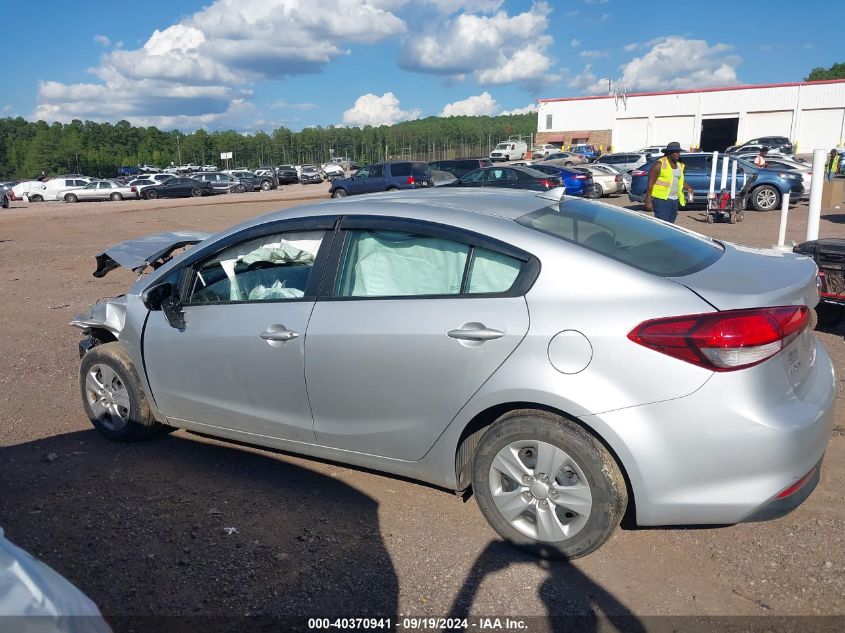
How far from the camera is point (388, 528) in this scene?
3.56m

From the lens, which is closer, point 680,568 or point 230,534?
point 680,568

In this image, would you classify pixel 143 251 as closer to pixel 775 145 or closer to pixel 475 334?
pixel 475 334

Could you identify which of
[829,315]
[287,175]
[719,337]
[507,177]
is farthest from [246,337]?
[287,175]

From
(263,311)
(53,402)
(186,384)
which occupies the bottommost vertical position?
(53,402)

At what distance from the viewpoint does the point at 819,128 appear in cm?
5556

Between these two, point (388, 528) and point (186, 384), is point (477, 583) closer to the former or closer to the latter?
point (388, 528)

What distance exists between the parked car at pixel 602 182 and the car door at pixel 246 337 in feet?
73.5

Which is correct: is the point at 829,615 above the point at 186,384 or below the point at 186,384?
below

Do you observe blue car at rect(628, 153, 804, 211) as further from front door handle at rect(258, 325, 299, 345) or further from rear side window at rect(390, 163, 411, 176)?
front door handle at rect(258, 325, 299, 345)

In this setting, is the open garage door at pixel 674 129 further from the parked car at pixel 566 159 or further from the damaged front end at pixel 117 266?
the damaged front end at pixel 117 266

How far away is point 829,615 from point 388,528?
1.98 meters

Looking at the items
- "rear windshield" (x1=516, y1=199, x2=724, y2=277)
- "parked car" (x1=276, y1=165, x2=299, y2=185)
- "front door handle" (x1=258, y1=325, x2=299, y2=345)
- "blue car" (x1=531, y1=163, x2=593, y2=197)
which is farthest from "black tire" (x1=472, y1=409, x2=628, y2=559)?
"parked car" (x1=276, y1=165, x2=299, y2=185)

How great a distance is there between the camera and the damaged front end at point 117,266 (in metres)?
4.71

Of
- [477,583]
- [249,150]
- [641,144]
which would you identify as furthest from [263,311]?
[249,150]
